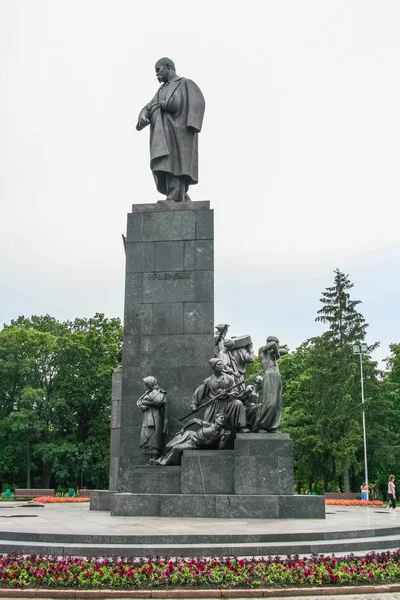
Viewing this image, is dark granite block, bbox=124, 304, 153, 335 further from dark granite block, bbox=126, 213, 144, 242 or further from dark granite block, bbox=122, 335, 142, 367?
dark granite block, bbox=126, 213, 144, 242

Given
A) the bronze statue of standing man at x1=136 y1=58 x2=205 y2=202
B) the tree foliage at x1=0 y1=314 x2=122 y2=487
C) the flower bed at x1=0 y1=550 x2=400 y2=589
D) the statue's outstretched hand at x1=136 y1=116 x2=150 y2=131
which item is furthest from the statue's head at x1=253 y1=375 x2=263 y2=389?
the tree foliage at x1=0 y1=314 x2=122 y2=487

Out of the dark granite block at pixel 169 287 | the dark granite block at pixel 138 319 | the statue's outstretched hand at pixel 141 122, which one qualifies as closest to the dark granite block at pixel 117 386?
the dark granite block at pixel 138 319

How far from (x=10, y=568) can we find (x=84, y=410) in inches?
1511

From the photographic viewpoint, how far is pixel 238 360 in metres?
15.2

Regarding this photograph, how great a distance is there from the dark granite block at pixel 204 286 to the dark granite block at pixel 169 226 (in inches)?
38.3

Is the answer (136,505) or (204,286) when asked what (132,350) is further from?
(136,505)

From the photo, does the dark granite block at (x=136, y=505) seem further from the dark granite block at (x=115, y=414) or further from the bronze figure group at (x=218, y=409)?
the dark granite block at (x=115, y=414)

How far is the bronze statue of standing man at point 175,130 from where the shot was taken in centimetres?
1670

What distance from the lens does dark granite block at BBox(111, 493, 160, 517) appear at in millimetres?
12461

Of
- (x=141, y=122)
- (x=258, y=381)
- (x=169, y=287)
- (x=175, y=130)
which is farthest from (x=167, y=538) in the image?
(x=141, y=122)

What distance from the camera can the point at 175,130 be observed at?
55.1 feet

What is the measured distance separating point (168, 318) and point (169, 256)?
155cm

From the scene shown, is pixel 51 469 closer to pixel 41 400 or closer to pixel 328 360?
pixel 41 400

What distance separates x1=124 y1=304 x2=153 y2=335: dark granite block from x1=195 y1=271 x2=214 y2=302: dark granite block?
1195 millimetres
